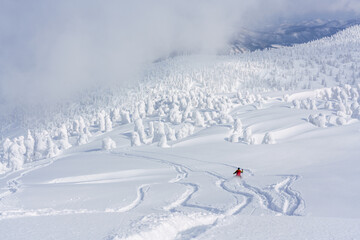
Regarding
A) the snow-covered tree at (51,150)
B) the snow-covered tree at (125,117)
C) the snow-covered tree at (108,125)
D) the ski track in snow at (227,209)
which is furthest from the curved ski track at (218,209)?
the snow-covered tree at (125,117)

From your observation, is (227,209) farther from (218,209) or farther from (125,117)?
(125,117)

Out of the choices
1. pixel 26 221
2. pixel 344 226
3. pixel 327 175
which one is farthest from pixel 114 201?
pixel 327 175

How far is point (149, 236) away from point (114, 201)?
946 centimetres

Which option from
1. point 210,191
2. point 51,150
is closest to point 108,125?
point 51,150

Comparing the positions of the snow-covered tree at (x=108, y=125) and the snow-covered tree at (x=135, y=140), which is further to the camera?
the snow-covered tree at (x=108, y=125)

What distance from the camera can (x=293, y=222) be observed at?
11.4m

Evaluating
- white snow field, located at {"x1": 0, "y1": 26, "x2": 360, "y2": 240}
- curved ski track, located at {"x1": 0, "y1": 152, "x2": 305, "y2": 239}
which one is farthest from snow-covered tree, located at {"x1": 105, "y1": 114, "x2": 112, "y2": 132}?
curved ski track, located at {"x1": 0, "y1": 152, "x2": 305, "y2": 239}

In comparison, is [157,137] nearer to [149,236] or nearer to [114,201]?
[114,201]

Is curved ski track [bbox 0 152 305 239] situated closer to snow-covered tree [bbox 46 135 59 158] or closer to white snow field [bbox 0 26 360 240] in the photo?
white snow field [bbox 0 26 360 240]

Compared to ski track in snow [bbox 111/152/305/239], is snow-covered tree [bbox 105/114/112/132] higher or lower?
lower

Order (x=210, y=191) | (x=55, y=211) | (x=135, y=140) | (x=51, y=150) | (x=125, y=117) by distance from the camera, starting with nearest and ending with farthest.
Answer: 1. (x=55, y=211)
2. (x=210, y=191)
3. (x=135, y=140)
4. (x=51, y=150)
5. (x=125, y=117)

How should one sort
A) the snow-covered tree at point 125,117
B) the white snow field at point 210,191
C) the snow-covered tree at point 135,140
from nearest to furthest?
1. the white snow field at point 210,191
2. the snow-covered tree at point 135,140
3. the snow-covered tree at point 125,117

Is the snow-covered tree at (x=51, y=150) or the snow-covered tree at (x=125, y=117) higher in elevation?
the snow-covered tree at (x=125, y=117)

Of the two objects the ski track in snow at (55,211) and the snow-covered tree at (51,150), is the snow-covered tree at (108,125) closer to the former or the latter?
the snow-covered tree at (51,150)
